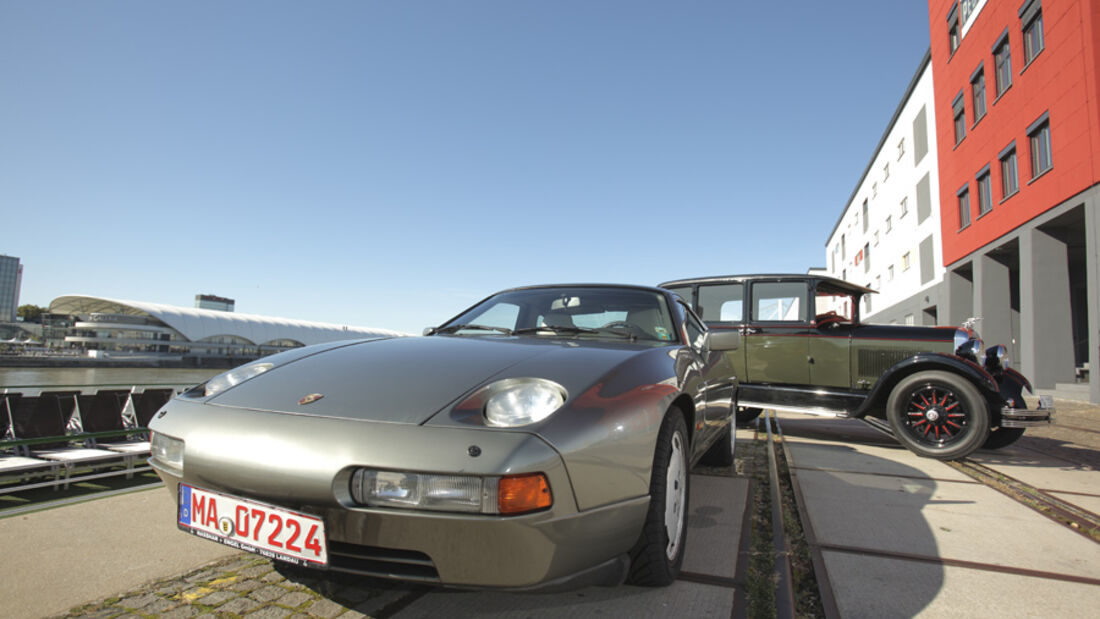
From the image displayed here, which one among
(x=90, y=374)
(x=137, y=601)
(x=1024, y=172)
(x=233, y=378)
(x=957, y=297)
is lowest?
(x=90, y=374)

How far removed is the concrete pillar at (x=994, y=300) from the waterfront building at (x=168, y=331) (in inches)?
2140

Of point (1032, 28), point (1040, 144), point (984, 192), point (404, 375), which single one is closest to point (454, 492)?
point (404, 375)

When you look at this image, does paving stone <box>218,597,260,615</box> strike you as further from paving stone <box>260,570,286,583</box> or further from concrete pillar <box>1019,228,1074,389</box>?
concrete pillar <box>1019,228,1074,389</box>

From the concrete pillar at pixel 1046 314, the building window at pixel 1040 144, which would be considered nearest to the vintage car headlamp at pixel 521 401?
the concrete pillar at pixel 1046 314

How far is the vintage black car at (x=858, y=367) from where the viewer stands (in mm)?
4645

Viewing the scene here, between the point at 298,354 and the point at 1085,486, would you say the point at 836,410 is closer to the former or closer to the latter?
the point at 1085,486

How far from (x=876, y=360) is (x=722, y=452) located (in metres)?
2.53

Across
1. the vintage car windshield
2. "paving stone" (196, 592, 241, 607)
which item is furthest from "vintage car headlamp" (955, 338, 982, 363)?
"paving stone" (196, 592, 241, 607)

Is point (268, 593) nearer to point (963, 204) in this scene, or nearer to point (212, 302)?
point (963, 204)

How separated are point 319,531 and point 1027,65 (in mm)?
17399

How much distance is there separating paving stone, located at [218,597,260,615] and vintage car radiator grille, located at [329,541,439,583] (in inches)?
23.3

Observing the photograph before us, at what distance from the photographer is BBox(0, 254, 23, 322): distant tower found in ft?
498

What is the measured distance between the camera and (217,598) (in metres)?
1.81

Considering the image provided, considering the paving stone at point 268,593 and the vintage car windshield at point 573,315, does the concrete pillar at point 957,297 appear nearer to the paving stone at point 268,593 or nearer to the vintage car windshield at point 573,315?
the vintage car windshield at point 573,315
